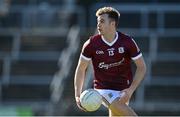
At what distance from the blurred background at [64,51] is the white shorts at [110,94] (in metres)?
6.96

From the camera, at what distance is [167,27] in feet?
77.0

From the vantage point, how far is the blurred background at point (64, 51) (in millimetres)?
20156

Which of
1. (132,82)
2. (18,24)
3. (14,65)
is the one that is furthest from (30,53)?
(132,82)

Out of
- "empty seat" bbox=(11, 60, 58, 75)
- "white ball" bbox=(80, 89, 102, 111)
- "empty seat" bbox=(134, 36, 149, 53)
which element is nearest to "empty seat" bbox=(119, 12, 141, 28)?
"empty seat" bbox=(134, 36, 149, 53)

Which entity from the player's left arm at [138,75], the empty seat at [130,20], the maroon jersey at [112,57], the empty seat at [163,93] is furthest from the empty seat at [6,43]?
the player's left arm at [138,75]

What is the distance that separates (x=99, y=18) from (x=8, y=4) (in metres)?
14.4

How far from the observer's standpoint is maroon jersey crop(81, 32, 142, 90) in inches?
473

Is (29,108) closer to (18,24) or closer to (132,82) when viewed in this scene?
(18,24)

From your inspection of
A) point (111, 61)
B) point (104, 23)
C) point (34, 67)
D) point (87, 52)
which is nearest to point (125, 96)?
point (111, 61)

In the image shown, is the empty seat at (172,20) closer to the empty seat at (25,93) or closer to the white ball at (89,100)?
the empty seat at (25,93)

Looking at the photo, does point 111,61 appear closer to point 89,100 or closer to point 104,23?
point 104,23

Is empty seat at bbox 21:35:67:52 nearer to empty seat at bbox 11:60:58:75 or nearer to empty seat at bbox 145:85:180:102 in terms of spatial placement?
empty seat at bbox 11:60:58:75

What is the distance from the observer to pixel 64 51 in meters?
23.0

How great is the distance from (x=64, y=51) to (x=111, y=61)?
1102cm
